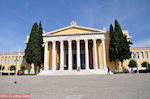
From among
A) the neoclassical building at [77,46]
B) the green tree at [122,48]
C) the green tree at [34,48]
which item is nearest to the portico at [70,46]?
the neoclassical building at [77,46]

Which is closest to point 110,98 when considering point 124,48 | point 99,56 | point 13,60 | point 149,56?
point 124,48

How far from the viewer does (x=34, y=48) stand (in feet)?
88.8

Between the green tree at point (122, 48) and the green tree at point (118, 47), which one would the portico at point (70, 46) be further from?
the green tree at point (122, 48)

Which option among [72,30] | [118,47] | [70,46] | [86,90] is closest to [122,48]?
[118,47]

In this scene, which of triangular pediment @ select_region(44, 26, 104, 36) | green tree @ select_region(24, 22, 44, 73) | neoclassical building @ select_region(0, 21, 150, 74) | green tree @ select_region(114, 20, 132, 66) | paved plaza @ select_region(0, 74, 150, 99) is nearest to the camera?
paved plaza @ select_region(0, 74, 150, 99)

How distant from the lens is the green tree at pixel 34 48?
26.9 meters

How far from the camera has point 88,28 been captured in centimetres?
2916

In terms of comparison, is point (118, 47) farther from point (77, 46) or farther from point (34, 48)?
point (34, 48)

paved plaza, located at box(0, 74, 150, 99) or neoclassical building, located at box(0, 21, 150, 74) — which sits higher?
neoclassical building, located at box(0, 21, 150, 74)

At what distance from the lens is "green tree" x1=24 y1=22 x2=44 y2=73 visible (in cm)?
2692

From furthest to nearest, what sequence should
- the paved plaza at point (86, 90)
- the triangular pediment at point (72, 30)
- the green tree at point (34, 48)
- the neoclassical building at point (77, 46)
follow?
1. the triangular pediment at point (72, 30)
2. the neoclassical building at point (77, 46)
3. the green tree at point (34, 48)
4. the paved plaza at point (86, 90)

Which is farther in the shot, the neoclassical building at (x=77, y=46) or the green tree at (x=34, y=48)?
the neoclassical building at (x=77, y=46)

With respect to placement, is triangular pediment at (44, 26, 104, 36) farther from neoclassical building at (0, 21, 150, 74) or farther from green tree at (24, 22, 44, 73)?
green tree at (24, 22, 44, 73)

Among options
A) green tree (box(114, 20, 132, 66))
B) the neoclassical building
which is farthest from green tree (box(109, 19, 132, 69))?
the neoclassical building
